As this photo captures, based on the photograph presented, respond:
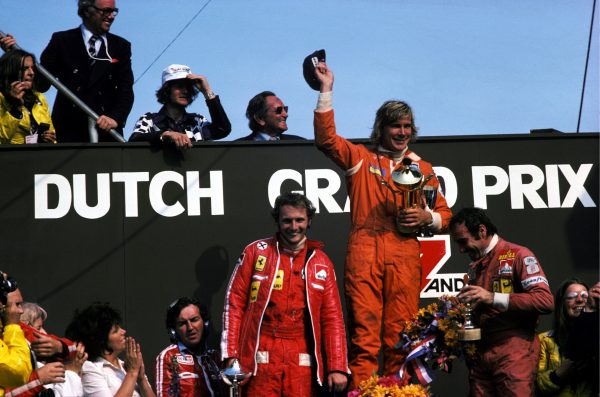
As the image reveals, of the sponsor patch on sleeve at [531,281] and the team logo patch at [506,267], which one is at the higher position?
the team logo patch at [506,267]

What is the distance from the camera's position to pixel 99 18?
10.1m

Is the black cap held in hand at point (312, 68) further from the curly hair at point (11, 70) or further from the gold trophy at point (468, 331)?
the curly hair at point (11, 70)

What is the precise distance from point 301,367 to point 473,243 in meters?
1.46

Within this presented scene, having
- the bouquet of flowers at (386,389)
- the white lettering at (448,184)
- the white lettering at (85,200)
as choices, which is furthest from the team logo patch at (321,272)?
the white lettering at (85,200)

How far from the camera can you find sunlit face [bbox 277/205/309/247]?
8.23 m

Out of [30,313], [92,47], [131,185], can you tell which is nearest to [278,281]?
[30,313]

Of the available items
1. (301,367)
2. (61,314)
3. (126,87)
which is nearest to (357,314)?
(301,367)

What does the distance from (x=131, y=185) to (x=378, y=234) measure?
2277mm

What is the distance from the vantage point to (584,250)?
965cm

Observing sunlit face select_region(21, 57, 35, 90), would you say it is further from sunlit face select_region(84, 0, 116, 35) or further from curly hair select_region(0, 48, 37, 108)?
sunlit face select_region(84, 0, 116, 35)

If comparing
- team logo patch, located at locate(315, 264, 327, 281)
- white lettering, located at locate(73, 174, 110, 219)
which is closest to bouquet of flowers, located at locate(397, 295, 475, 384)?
team logo patch, located at locate(315, 264, 327, 281)

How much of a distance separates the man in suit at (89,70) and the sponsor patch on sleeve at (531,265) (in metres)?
3.80

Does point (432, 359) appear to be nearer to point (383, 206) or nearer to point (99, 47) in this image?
point (383, 206)

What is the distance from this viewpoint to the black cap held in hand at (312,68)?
8.47 meters
